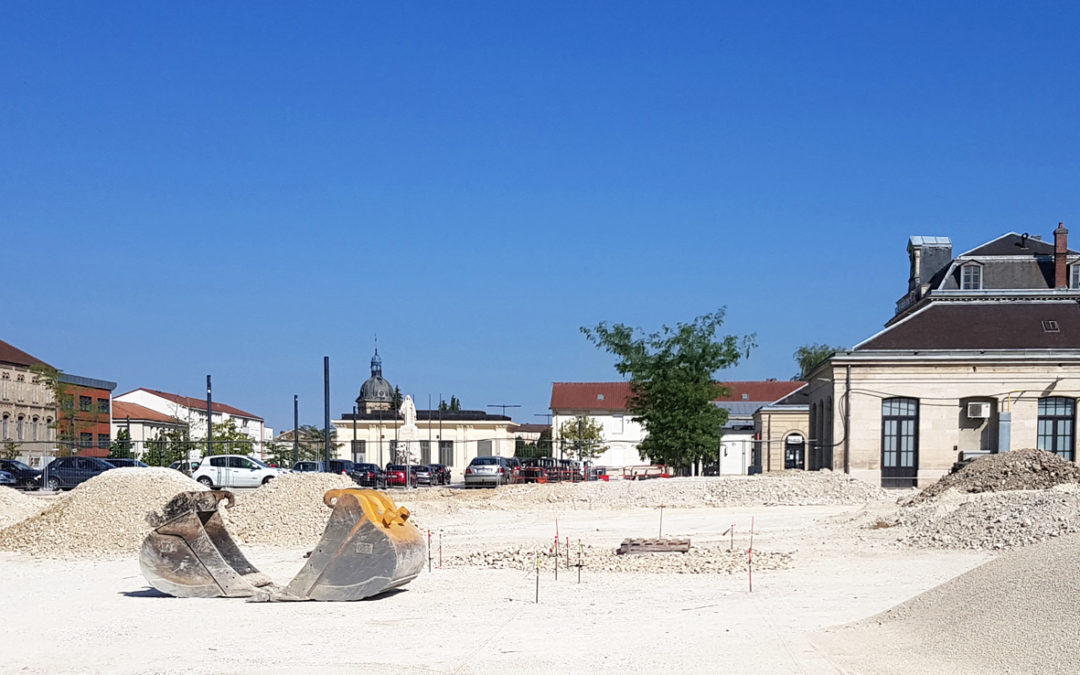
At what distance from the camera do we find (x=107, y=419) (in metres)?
73.6

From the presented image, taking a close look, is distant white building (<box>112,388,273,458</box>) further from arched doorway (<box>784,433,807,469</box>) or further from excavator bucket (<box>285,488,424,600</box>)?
excavator bucket (<box>285,488,424,600</box>)

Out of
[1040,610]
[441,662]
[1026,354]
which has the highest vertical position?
[1026,354]

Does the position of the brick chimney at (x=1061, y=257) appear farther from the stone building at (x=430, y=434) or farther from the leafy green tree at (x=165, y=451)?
the leafy green tree at (x=165, y=451)

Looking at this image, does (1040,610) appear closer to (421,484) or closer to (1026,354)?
(1026,354)

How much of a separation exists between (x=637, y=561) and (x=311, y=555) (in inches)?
236

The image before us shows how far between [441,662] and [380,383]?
109327 millimetres

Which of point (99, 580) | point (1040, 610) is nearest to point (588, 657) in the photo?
point (1040, 610)

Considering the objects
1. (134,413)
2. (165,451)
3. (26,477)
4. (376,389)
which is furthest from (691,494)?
(376,389)

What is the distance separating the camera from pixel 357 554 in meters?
13.3

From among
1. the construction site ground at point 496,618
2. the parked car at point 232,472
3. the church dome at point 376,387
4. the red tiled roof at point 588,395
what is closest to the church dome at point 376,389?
the church dome at point 376,387

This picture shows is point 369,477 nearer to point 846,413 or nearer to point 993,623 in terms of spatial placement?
point 846,413

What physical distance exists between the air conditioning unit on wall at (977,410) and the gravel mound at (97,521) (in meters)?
26.7

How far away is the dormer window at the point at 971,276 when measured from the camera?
56.4 m

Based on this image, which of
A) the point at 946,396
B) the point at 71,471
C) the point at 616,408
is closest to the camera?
the point at 946,396
